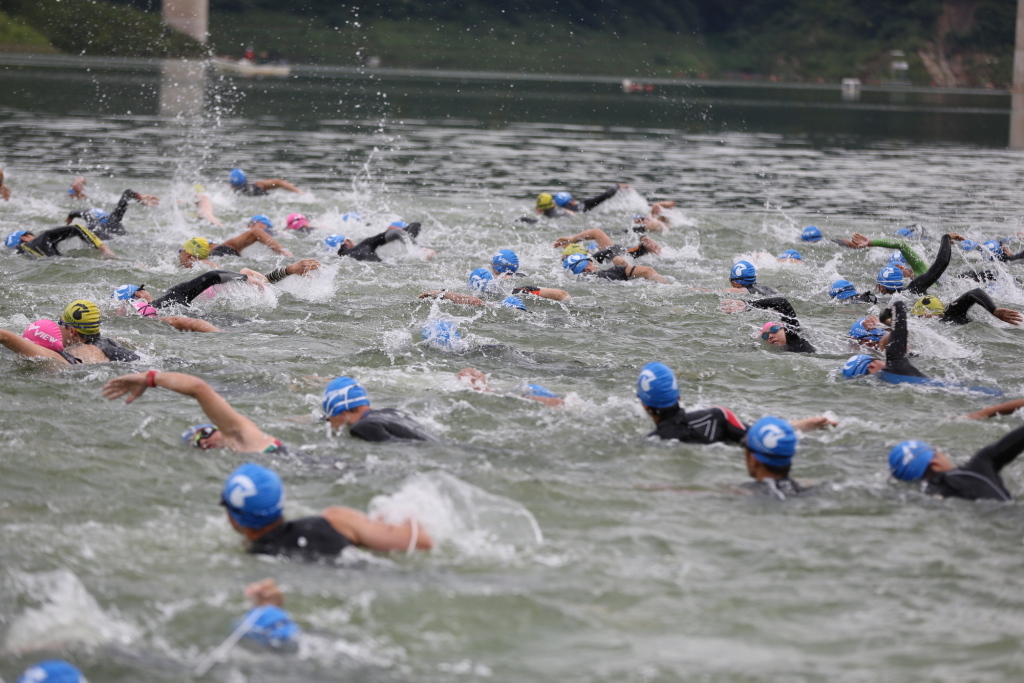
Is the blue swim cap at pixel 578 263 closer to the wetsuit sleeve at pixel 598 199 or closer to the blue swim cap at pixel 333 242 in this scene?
the blue swim cap at pixel 333 242

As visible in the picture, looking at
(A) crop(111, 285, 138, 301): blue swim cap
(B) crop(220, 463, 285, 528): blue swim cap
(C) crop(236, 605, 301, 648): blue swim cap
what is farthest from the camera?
(A) crop(111, 285, 138, 301): blue swim cap

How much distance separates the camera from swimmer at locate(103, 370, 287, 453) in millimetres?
7770

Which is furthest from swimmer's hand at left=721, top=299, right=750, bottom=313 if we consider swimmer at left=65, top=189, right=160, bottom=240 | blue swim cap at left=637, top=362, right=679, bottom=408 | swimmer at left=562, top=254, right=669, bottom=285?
swimmer at left=65, top=189, right=160, bottom=240

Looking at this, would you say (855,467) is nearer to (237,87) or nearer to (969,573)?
(969,573)

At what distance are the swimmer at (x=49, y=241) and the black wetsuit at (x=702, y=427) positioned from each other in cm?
1135

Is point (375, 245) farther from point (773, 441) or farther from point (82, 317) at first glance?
point (773, 441)

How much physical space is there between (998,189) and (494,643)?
29696 mm

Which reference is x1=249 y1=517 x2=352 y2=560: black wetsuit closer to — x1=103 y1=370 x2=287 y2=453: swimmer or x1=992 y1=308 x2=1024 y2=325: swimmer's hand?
x1=103 y1=370 x2=287 y2=453: swimmer

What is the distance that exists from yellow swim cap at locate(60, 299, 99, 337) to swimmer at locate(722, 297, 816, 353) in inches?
308

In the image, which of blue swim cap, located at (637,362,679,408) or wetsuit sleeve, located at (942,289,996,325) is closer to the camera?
blue swim cap, located at (637,362,679,408)

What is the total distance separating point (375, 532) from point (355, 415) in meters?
2.22

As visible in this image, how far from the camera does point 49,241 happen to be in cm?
1684

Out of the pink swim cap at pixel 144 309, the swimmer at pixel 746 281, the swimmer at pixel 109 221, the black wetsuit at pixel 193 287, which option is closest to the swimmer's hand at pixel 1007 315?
the swimmer at pixel 746 281

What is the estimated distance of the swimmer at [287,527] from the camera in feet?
20.5
